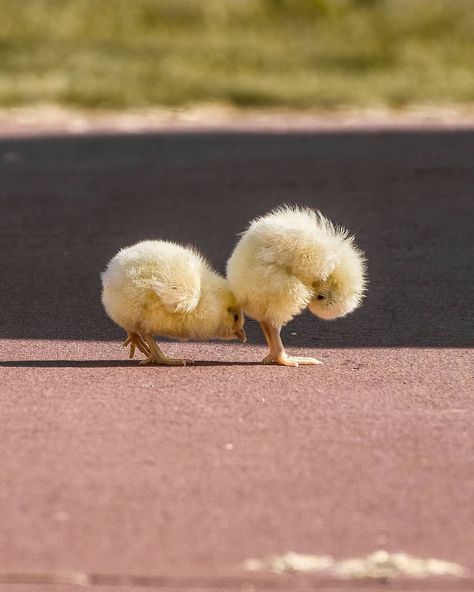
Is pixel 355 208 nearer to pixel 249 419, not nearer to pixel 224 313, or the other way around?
pixel 224 313

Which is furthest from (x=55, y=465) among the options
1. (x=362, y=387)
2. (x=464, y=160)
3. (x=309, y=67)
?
(x=309, y=67)

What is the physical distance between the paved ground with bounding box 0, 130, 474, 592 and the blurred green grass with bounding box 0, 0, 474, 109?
10420 millimetres

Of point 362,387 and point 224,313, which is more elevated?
point 224,313

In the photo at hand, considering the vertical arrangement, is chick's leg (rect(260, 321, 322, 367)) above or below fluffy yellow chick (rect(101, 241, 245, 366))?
below

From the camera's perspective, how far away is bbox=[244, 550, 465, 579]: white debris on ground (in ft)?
14.2

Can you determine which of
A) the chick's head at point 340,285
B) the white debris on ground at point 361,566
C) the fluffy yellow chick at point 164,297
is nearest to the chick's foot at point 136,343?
the fluffy yellow chick at point 164,297

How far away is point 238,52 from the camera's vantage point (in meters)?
24.8

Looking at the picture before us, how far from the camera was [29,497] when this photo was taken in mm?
4984

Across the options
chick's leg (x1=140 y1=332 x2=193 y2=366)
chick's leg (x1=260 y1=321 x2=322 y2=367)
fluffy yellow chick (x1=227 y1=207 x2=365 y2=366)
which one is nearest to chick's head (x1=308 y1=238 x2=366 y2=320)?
fluffy yellow chick (x1=227 y1=207 x2=365 y2=366)

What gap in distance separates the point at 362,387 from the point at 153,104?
52.2ft

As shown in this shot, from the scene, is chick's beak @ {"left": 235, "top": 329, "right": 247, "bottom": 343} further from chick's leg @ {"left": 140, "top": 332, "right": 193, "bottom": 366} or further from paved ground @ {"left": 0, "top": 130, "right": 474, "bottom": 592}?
chick's leg @ {"left": 140, "top": 332, "right": 193, "bottom": 366}

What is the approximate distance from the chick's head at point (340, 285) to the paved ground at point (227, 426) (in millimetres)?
308

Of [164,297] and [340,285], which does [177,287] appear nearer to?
[164,297]

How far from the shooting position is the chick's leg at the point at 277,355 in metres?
7.22
